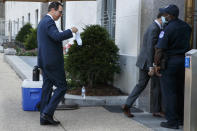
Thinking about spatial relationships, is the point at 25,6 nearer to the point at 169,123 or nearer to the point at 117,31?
the point at 117,31

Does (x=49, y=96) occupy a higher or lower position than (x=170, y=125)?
higher

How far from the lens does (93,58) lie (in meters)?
8.52

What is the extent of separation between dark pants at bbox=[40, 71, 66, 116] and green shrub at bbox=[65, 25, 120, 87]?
2175 millimetres

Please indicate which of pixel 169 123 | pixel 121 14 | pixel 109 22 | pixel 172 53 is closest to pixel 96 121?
pixel 169 123

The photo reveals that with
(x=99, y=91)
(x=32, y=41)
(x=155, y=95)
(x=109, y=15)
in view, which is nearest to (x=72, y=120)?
(x=155, y=95)

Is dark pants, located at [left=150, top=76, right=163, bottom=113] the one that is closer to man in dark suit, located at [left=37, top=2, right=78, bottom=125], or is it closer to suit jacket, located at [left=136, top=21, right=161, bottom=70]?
suit jacket, located at [left=136, top=21, right=161, bottom=70]

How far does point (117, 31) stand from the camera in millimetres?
9234

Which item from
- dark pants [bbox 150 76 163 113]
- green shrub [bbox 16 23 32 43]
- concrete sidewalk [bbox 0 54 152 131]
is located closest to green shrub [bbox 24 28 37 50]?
green shrub [bbox 16 23 32 43]

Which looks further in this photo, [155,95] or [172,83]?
[155,95]

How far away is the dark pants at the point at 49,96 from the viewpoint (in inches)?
244

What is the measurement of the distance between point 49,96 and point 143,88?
5.25 ft

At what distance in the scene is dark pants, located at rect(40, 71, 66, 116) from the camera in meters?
6.19

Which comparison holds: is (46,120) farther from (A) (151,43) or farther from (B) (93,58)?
(B) (93,58)

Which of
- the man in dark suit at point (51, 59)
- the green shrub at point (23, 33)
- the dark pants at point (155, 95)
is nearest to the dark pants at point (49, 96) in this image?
the man in dark suit at point (51, 59)
